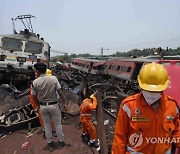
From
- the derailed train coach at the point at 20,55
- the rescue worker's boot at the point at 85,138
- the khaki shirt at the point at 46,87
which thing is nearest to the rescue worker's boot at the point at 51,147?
the khaki shirt at the point at 46,87

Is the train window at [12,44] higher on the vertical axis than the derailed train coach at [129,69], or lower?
higher

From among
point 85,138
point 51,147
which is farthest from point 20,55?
point 51,147

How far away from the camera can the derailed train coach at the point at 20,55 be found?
12891mm

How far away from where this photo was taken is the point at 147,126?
8.70 ft

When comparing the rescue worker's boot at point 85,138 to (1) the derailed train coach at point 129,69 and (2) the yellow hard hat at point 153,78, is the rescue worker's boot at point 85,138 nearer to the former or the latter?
(1) the derailed train coach at point 129,69

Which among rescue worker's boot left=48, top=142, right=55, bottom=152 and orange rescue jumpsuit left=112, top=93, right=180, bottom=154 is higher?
orange rescue jumpsuit left=112, top=93, right=180, bottom=154

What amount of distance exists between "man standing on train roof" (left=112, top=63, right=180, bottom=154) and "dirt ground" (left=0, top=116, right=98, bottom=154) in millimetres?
3607

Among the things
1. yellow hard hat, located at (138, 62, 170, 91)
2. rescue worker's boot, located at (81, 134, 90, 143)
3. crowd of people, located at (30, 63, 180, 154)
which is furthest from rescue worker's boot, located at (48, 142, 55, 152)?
yellow hard hat, located at (138, 62, 170, 91)

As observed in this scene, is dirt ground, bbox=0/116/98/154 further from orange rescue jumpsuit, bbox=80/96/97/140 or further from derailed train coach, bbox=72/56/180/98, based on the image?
derailed train coach, bbox=72/56/180/98

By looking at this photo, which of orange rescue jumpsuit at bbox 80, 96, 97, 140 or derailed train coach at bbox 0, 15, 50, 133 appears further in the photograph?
derailed train coach at bbox 0, 15, 50, 133

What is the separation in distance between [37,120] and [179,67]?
198 inches

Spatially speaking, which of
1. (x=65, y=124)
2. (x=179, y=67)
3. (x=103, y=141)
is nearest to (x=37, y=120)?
(x=65, y=124)

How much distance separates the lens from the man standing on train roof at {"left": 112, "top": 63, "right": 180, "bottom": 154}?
2.63 meters

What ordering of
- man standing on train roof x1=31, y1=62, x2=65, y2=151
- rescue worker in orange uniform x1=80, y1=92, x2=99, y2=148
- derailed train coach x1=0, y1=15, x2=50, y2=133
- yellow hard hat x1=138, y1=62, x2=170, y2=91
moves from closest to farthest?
yellow hard hat x1=138, y1=62, x2=170, y2=91 → man standing on train roof x1=31, y1=62, x2=65, y2=151 → rescue worker in orange uniform x1=80, y1=92, x2=99, y2=148 → derailed train coach x1=0, y1=15, x2=50, y2=133
